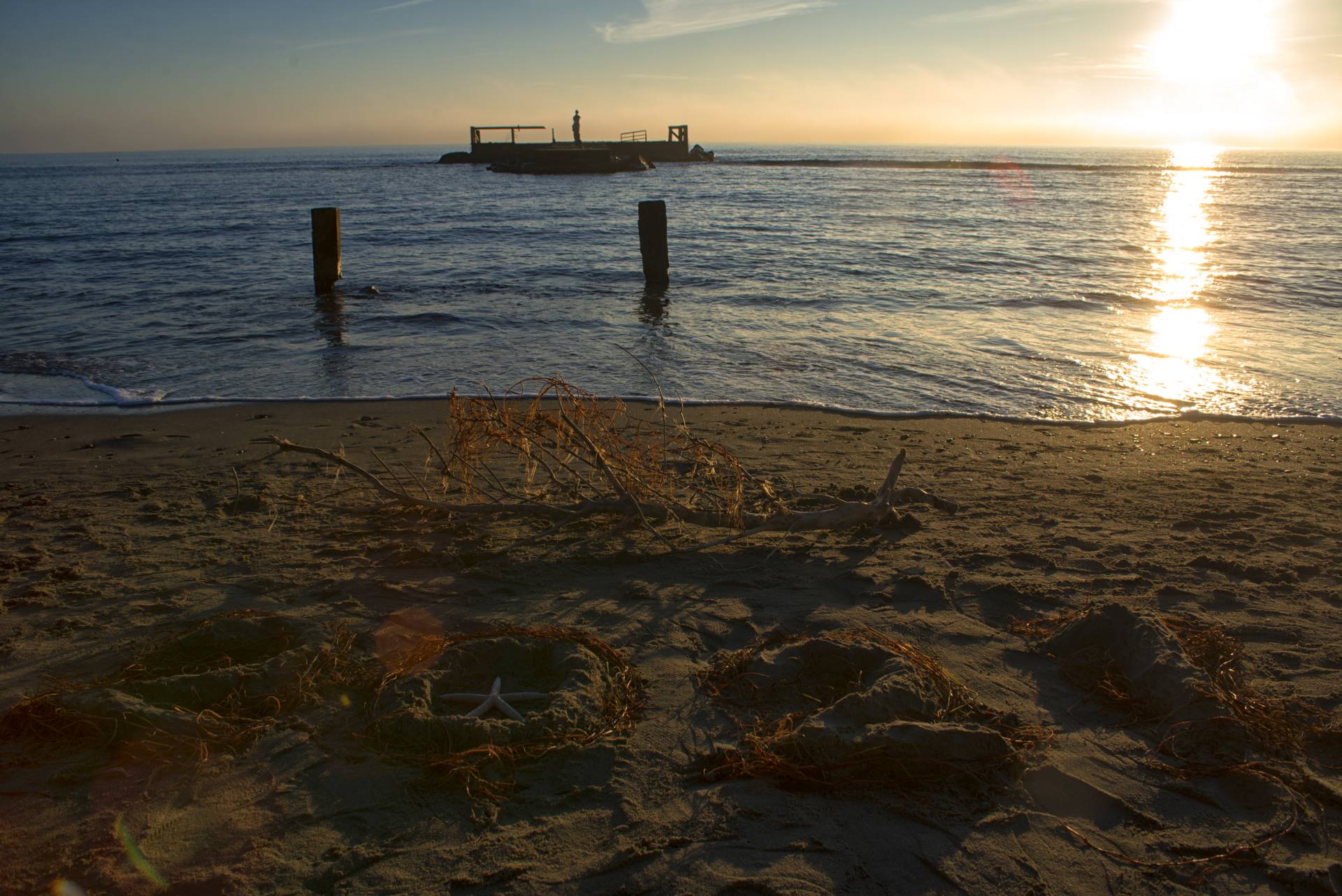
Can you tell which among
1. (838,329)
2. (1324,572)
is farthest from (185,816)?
(838,329)

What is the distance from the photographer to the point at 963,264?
18.1 metres

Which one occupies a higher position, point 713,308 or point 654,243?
point 654,243

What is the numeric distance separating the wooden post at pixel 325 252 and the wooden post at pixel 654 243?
5464 mm

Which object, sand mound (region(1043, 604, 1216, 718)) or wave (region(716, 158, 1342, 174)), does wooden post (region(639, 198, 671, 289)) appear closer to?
sand mound (region(1043, 604, 1216, 718))

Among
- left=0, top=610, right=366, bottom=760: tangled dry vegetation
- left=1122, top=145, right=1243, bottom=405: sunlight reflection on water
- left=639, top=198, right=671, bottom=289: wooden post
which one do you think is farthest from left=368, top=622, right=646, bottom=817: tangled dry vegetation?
left=639, top=198, right=671, bottom=289: wooden post

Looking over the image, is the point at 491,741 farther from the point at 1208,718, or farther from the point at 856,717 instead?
the point at 1208,718

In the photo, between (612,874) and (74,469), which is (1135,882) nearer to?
(612,874)

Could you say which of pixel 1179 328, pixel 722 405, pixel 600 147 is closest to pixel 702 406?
pixel 722 405

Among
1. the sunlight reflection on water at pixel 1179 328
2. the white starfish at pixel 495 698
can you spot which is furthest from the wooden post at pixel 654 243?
the white starfish at pixel 495 698

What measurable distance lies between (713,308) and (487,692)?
10901 millimetres

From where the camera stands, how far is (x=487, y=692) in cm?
328

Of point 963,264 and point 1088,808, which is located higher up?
point 963,264

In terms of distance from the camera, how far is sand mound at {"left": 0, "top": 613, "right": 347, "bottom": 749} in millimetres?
2896

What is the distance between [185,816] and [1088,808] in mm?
2935
